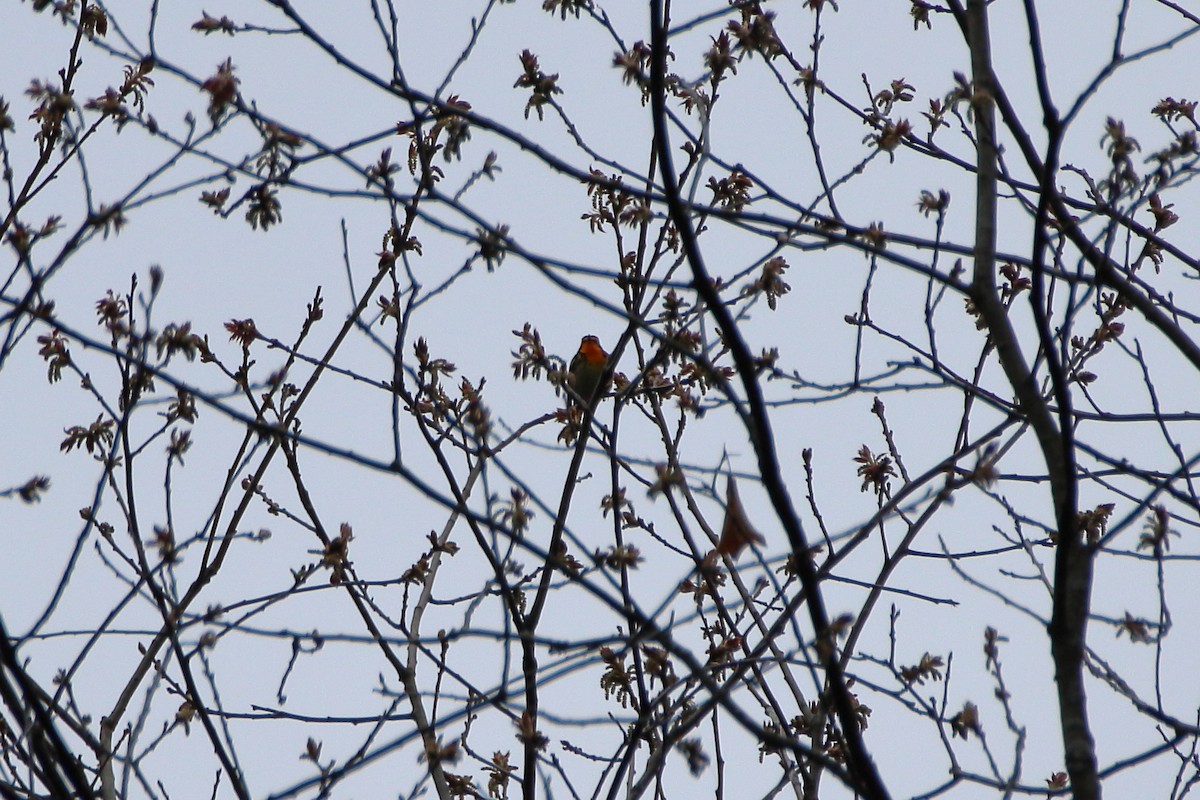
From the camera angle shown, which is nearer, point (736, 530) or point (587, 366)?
point (736, 530)

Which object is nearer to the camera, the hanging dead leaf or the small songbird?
the hanging dead leaf

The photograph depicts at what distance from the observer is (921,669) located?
4.46 metres

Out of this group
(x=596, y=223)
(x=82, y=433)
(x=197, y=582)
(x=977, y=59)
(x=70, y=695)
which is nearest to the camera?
(x=977, y=59)

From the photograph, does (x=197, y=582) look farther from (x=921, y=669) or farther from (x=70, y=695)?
(x=921, y=669)

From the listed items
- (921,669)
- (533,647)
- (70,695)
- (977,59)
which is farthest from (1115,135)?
(70,695)

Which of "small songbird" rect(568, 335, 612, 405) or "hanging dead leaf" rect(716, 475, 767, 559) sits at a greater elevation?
"small songbird" rect(568, 335, 612, 405)

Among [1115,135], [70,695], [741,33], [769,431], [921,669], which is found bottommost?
[769,431]

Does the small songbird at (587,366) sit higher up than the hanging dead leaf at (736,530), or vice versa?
the small songbird at (587,366)

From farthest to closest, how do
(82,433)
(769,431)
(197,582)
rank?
(82,433) → (197,582) → (769,431)

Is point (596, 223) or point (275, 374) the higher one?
point (596, 223)

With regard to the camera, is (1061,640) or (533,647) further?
(533,647)

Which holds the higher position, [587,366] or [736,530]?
[587,366]

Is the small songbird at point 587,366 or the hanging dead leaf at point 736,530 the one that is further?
the small songbird at point 587,366

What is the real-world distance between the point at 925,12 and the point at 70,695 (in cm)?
369
